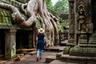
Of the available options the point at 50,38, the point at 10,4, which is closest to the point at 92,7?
the point at 10,4

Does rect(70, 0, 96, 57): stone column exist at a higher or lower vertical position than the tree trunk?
lower

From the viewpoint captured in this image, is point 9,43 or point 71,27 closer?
point 71,27

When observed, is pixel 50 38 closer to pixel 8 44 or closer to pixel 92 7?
pixel 8 44

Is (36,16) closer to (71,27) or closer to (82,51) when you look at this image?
(71,27)

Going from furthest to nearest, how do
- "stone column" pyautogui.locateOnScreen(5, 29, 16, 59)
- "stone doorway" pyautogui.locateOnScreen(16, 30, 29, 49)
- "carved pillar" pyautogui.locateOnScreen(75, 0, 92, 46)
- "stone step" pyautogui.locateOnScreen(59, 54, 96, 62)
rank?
"stone doorway" pyautogui.locateOnScreen(16, 30, 29, 49) < "stone column" pyautogui.locateOnScreen(5, 29, 16, 59) < "carved pillar" pyautogui.locateOnScreen(75, 0, 92, 46) < "stone step" pyautogui.locateOnScreen(59, 54, 96, 62)

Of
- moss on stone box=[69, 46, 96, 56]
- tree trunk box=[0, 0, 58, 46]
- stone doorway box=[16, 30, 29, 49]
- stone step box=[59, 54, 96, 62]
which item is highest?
tree trunk box=[0, 0, 58, 46]

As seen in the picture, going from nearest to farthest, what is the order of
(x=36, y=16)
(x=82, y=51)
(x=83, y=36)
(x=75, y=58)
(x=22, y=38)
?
1. (x=75, y=58)
2. (x=82, y=51)
3. (x=83, y=36)
4. (x=36, y=16)
5. (x=22, y=38)

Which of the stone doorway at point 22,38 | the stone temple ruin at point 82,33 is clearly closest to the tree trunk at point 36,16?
the stone doorway at point 22,38

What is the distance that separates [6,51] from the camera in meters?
15.8

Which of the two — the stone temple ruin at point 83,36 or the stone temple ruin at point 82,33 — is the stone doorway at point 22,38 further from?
the stone temple ruin at point 83,36

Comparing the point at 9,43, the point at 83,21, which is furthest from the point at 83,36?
the point at 9,43

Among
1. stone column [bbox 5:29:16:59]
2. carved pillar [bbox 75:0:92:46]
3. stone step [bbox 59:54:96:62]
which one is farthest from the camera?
stone column [bbox 5:29:16:59]

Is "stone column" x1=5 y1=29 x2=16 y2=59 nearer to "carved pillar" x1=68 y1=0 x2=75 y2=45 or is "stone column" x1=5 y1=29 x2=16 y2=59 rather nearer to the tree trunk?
the tree trunk

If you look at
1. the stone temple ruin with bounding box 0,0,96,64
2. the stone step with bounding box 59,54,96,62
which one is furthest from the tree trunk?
the stone step with bounding box 59,54,96,62
